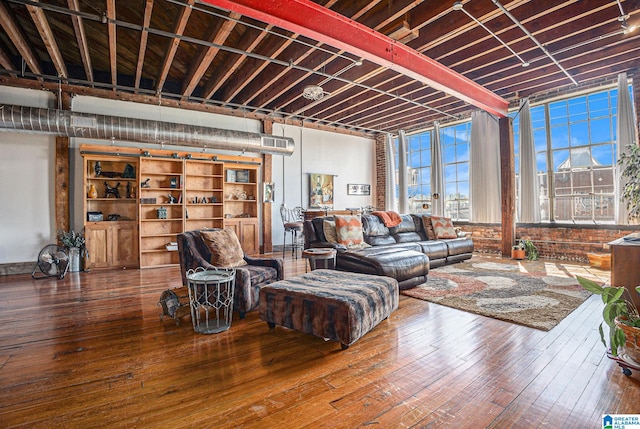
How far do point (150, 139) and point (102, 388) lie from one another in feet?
16.8

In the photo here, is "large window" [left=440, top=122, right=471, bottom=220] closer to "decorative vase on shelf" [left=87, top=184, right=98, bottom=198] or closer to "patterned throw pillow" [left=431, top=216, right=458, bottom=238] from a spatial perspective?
"patterned throw pillow" [left=431, top=216, right=458, bottom=238]

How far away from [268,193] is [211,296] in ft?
15.5

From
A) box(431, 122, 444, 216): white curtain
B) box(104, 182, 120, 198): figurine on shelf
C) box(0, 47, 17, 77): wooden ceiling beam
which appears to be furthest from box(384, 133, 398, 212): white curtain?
box(0, 47, 17, 77): wooden ceiling beam

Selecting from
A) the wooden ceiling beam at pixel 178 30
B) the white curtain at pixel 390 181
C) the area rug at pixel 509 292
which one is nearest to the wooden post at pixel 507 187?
the area rug at pixel 509 292

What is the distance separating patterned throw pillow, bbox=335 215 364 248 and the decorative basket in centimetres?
309

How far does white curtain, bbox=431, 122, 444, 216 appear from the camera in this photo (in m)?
8.44

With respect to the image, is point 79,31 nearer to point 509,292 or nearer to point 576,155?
point 509,292

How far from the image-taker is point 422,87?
6.18 metres

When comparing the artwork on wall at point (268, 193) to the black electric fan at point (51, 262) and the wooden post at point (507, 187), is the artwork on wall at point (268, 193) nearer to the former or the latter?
the black electric fan at point (51, 262)

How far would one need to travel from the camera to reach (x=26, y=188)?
18.2ft

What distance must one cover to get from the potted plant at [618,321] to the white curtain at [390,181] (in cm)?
749

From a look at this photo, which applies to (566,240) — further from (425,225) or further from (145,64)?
(145,64)

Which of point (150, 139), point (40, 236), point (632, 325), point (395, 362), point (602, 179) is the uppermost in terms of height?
point (150, 139)

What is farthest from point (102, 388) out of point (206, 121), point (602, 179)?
point (602, 179)
